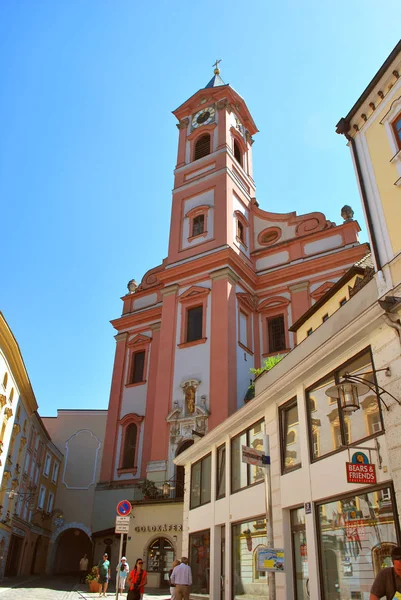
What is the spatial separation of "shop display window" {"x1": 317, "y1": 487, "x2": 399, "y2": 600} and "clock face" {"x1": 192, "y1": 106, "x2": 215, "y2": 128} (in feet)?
101

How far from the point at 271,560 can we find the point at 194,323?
784 inches

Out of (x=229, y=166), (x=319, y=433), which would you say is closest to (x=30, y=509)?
(x=229, y=166)

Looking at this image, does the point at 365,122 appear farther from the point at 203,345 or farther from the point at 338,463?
the point at 203,345

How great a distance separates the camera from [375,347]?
9.54 m

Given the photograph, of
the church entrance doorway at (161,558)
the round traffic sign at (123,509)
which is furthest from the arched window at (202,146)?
the round traffic sign at (123,509)

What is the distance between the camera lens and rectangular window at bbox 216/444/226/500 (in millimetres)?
15104

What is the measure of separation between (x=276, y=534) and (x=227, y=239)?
19.7 metres

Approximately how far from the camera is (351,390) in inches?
344

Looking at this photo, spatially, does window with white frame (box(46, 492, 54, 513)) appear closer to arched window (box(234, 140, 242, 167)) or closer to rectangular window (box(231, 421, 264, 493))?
arched window (box(234, 140, 242, 167))

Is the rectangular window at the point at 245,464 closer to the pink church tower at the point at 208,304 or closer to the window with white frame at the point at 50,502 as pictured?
the pink church tower at the point at 208,304

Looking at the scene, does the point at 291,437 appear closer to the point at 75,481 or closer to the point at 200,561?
the point at 200,561

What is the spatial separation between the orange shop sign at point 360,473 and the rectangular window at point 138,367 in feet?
75.8

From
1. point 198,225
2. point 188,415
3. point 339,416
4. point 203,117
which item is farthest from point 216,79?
point 339,416

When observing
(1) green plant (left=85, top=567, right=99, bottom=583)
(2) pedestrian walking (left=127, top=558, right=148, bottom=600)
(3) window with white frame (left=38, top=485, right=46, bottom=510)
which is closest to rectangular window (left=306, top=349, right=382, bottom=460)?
(2) pedestrian walking (left=127, top=558, right=148, bottom=600)
